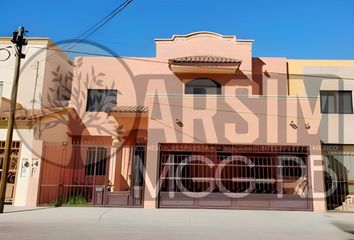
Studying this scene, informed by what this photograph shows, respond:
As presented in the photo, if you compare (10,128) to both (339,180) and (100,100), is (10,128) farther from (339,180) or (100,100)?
(339,180)

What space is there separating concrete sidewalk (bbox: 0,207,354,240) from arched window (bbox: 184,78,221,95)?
690 cm

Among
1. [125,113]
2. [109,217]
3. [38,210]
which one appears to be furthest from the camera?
[125,113]

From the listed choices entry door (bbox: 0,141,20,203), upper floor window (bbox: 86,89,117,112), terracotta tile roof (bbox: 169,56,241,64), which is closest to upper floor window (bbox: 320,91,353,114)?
terracotta tile roof (bbox: 169,56,241,64)

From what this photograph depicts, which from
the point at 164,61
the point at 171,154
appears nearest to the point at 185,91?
the point at 164,61

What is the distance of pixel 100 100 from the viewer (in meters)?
17.5

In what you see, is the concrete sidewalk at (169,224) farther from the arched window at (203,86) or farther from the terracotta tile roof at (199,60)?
the terracotta tile roof at (199,60)

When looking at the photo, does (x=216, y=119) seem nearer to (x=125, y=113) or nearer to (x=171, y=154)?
(x=171, y=154)

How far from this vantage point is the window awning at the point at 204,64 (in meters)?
16.1

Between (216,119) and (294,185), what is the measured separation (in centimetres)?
448

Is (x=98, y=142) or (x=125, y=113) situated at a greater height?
(x=125, y=113)

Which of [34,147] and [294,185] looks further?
[294,185]

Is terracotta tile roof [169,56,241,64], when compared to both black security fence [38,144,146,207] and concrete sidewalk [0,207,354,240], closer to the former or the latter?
black security fence [38,144,146,207]

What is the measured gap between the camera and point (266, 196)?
1275 cm

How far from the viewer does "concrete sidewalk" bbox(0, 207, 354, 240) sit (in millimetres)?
7898
